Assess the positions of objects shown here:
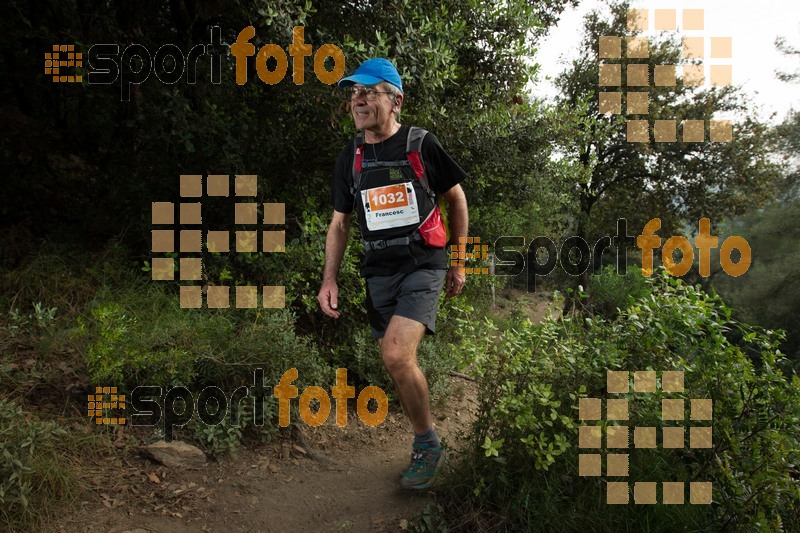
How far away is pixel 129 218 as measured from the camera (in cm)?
655

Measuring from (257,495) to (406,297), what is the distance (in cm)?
197

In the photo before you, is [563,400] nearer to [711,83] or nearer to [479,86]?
[479,86]

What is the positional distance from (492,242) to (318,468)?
6.80 metres

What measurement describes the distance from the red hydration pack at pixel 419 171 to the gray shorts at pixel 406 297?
0.80 ft

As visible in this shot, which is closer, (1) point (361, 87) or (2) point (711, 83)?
(1) point (361, 87)

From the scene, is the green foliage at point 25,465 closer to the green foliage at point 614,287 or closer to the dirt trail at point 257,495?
the dirt trail at point 257,495

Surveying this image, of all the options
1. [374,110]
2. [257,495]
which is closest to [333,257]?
[374,110]

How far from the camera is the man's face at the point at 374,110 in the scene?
3805 millimetres

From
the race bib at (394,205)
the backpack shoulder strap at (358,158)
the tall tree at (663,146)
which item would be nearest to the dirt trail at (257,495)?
the race bib at (394,205)

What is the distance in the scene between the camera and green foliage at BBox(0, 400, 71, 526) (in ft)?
11.3

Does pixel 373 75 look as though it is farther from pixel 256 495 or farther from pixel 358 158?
pixel 256 495

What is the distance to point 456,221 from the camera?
159 inches

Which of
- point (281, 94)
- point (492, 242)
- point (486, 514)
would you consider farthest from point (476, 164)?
point (486, 514)

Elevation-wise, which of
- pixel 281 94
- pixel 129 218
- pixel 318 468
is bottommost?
pixel 318 468
